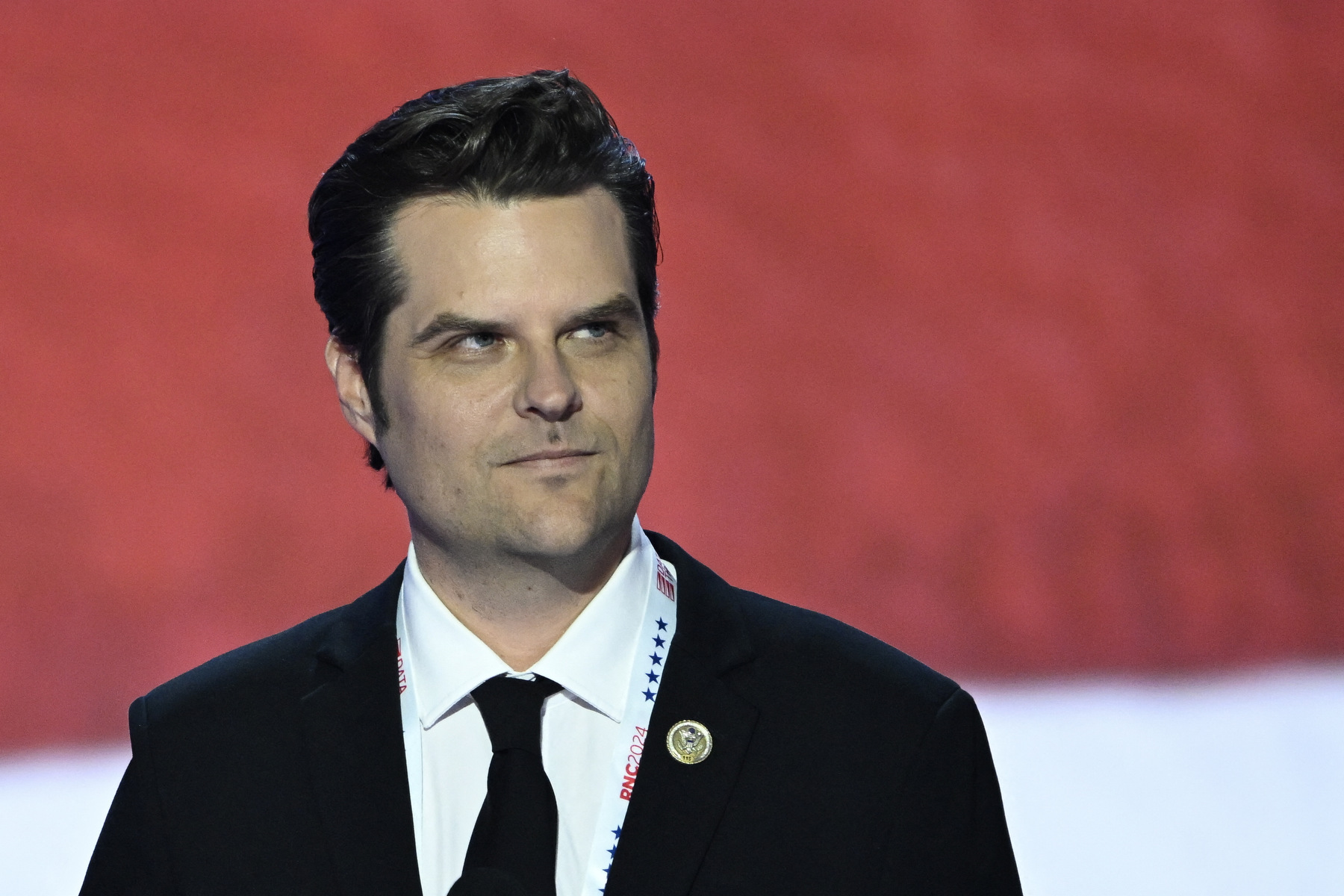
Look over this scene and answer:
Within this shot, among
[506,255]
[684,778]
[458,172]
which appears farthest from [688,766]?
[458,172]

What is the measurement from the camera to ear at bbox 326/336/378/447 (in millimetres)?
1822

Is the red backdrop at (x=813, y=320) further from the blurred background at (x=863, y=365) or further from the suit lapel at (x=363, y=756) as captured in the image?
the suit lapel at (x=363, y=756)

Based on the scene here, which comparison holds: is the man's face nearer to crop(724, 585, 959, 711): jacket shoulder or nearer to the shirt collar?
the shirt collar

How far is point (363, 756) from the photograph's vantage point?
1.62 m

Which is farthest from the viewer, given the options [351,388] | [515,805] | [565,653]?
[351,388]

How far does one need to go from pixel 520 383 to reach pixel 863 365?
1.07 meters

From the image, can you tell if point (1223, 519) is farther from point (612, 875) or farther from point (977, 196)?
point (612, 875)

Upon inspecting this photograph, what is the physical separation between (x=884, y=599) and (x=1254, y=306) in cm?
85

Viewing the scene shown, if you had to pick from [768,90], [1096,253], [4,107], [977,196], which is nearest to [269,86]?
[4,107]

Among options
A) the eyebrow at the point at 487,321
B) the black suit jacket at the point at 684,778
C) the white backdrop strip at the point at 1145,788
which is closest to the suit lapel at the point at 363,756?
the black suit jacket at the point at 684,778

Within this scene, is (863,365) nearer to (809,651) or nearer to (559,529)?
(809,651)

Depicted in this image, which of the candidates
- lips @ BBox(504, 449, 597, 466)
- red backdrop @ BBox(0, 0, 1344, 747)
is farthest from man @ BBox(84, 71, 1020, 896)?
red backdrop @ BBox(0, 0, 1344, 747)

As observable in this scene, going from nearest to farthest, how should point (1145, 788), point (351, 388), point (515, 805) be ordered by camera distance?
point (515, 805) → point (351, 388) → point (1145, 788)

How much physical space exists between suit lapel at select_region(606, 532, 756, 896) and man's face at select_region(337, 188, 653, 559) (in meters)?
0.15
